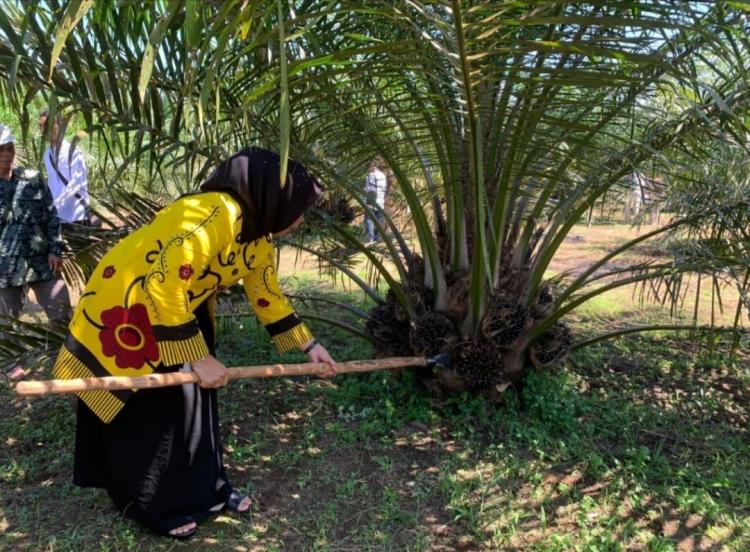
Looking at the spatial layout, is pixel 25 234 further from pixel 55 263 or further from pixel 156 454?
pixel 156 454

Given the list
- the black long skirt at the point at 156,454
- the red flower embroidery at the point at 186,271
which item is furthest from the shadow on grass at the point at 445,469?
the red flower embroidery at the point at 186,271

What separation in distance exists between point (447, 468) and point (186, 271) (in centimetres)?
153

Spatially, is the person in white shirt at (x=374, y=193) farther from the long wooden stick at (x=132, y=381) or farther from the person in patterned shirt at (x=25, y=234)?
the person in patterned shirt at (x=25, y=234)

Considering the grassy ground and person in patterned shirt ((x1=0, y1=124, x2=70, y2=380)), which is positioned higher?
person in patterned shirt ((x1=0, y1=124, x2=70, y2=380))

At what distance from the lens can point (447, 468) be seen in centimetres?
266

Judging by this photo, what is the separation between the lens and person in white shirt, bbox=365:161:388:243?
10.1 feet

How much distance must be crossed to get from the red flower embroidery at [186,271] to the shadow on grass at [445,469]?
1.07m

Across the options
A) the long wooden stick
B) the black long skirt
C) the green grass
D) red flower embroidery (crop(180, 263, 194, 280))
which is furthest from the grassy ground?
red flower embroidery (crop(180, 263, 194, 280))

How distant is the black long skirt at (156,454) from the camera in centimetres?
210

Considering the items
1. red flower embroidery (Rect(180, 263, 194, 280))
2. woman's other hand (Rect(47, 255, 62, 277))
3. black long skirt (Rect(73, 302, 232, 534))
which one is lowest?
black long skirt (Rect(73, 302, 232, 534))

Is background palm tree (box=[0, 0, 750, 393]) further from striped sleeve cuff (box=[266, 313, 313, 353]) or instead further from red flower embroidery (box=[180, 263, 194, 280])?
striped sleeve cuff (box=[266, 313, 313, 353])

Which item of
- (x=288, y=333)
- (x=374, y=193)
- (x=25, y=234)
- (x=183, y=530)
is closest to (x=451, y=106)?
(x=288, y=333)

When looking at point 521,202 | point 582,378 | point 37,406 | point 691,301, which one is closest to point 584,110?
point 521,202

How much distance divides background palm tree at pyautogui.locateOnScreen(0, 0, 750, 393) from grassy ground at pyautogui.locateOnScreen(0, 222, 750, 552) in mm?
315
